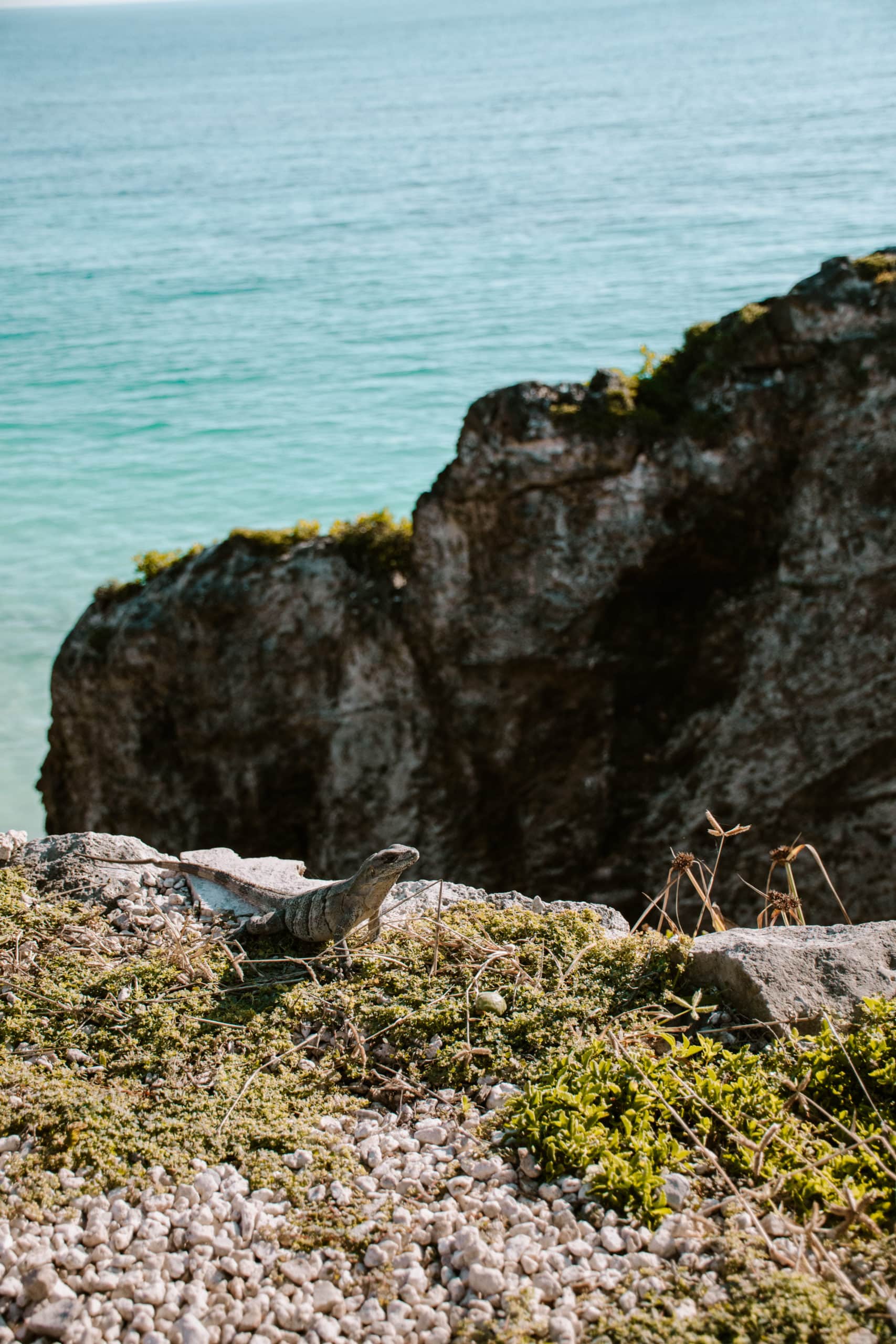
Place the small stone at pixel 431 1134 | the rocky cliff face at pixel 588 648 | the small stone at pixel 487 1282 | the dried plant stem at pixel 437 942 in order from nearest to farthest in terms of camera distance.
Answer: the small stone at pixel 487 1282
the small stone at pixel 431 1134
the dried plant stem at pixel 437 942
the rocky cliff face at pixel 588 648

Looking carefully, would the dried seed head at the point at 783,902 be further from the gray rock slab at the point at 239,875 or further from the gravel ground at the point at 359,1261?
the gray rock slab at the point at 239,875

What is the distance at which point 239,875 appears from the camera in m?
5.43

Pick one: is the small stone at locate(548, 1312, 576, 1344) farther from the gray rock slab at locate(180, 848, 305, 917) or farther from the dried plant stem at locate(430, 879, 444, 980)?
the gray rock slab at locate(180, 848, 305, 917)

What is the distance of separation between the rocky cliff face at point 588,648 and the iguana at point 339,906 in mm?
5077

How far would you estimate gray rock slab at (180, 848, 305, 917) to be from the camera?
5.33 m

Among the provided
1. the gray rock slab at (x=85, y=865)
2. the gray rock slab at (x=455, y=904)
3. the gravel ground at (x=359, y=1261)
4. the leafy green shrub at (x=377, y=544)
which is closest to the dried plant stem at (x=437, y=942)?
the gray rock slab at (x=455, y=904)

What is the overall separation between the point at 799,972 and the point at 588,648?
18.8ft

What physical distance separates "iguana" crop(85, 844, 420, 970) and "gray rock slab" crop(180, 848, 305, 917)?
0.62ft

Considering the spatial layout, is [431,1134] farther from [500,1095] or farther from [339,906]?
[339,906]

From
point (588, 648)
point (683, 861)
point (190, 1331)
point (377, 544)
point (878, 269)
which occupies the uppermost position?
point (878, 269)

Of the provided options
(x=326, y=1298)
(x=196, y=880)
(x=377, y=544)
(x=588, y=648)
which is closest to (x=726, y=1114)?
(x=326, y=1298)

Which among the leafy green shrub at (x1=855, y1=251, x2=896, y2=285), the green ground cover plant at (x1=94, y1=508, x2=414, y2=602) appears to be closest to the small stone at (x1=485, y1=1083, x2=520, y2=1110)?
the green ground cover plant at (x1=94, y1=508, x2=414, y2=602)

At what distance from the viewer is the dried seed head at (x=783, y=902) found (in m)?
4.98

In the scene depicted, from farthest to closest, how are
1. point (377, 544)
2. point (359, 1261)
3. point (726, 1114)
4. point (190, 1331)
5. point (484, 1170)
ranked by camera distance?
point (377, 544) → point (726, 1114) → point (484, 1170) → point (359, 1261) → point (190, 1331)
